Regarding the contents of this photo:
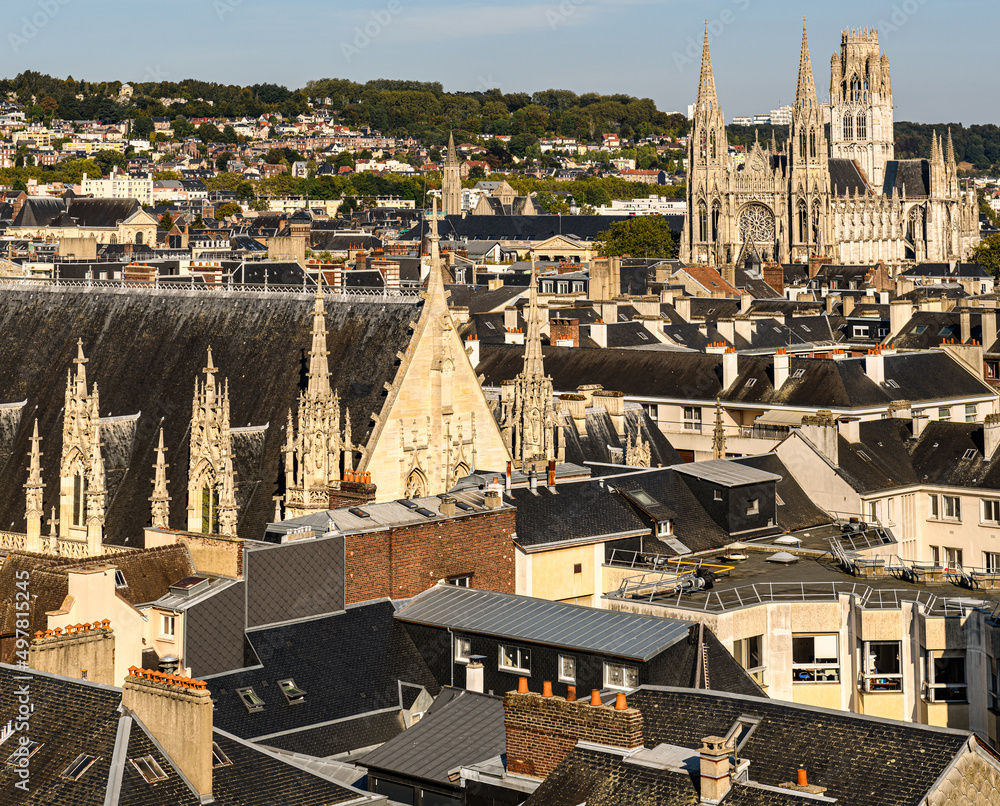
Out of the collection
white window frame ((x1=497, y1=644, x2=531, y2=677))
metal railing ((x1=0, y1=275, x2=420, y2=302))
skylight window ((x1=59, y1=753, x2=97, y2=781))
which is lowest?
white window frame ((x1=497, y1=644, x2=531, y2=677))

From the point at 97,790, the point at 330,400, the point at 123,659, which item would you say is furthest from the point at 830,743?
the point at 330,400

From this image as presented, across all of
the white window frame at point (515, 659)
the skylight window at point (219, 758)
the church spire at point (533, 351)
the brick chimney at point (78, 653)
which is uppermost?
the church spire at point (533, 351)

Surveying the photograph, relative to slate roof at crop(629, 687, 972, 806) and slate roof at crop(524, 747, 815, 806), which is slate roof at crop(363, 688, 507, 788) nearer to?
slate roof at crop(629, 687, 972, 806)

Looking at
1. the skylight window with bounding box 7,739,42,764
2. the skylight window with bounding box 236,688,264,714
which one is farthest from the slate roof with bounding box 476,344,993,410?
the skylight window with bounding box 7,739,42,764

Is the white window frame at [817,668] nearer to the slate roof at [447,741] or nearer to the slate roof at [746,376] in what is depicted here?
the slate roof at [447,741]

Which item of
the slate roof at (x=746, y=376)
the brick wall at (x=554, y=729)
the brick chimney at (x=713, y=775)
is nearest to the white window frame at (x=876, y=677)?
the brick wall at (x=554, y=729)

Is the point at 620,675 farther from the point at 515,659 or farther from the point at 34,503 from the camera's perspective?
the point at 34,503
